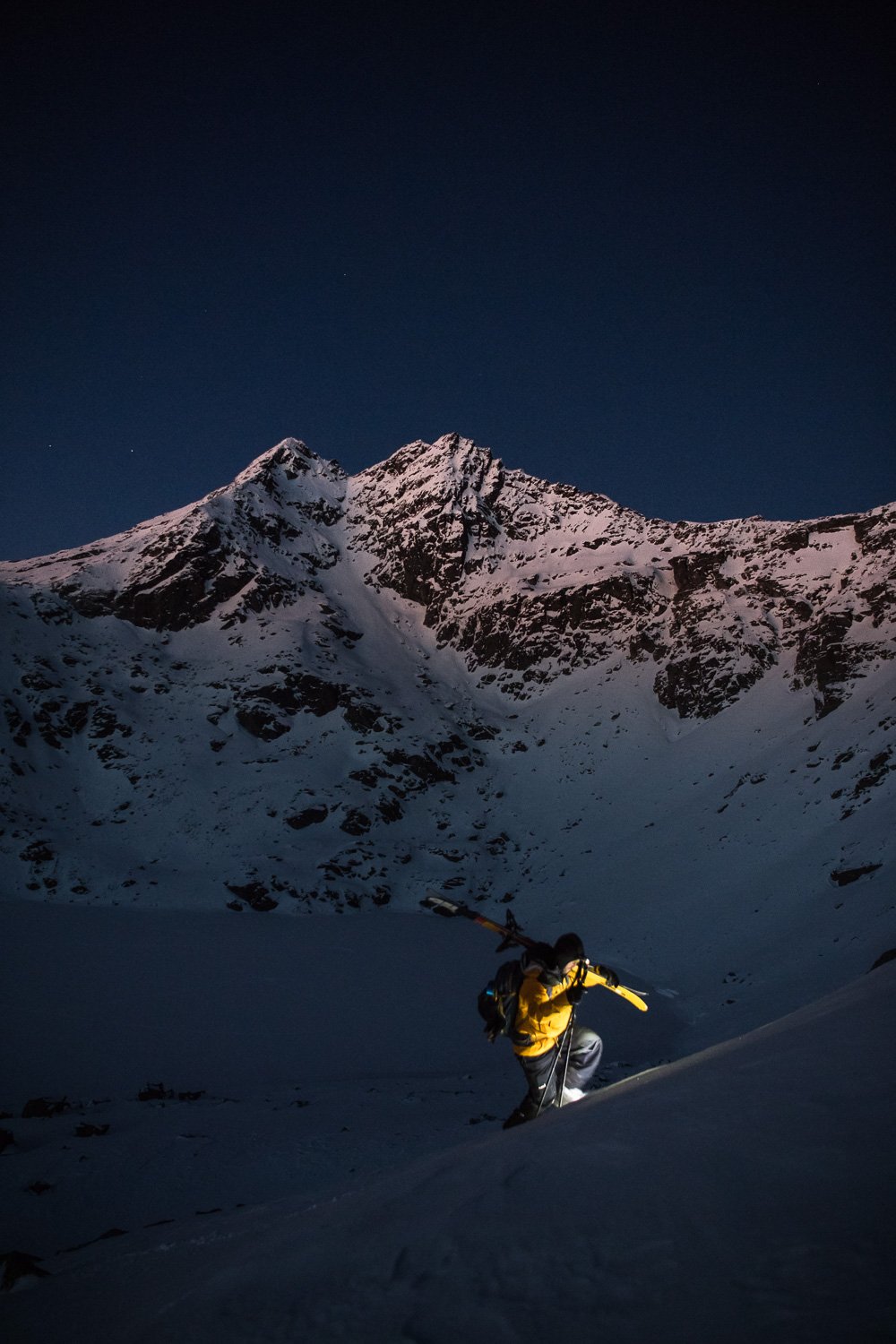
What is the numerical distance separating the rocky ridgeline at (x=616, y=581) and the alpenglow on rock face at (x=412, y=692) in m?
0.34

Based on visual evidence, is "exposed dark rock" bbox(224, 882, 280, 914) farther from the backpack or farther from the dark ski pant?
the backpack

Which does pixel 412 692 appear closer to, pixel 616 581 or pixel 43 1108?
pixel 616 581

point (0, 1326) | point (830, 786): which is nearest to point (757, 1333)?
point (0, 1326)

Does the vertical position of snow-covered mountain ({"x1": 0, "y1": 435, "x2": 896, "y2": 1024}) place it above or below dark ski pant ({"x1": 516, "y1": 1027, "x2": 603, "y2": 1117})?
above

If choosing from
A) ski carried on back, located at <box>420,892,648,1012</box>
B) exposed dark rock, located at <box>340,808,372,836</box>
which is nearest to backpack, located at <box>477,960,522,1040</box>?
ski carried on back, located at <box>420,892,648,1012</box>

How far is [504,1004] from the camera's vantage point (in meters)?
5.21

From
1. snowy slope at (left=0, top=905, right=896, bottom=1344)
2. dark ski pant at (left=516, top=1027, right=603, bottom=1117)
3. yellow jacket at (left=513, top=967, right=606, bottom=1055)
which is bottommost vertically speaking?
snowy slope at (left=0, top=905, right=896, bottom=1344)

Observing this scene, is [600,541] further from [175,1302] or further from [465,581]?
[175,1302]

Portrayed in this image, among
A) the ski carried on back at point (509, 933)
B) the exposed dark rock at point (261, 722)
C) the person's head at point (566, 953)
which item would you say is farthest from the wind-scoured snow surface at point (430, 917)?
the person's head at point (566, 953)

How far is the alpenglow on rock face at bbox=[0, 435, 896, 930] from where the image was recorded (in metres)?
45.5

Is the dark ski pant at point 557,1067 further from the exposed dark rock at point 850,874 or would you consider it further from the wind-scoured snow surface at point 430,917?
the exposed dark rock at point 850,874

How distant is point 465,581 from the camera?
88938 mm

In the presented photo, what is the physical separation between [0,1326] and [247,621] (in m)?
74.5

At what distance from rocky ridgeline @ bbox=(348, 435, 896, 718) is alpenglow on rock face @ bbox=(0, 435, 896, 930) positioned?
0.34 m
